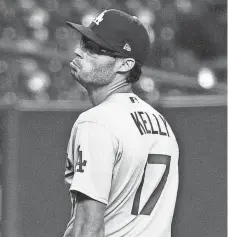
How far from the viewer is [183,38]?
493 inches

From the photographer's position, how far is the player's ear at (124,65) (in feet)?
11.1

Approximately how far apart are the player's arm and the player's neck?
19.7 inches

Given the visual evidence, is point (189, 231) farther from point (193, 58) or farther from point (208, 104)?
point (193, 58)

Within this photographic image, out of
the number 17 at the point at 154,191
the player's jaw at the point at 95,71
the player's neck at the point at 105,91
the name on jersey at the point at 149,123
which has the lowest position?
the number 17 at the point at 154,191

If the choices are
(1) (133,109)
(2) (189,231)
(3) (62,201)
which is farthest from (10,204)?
(1) (133,109)

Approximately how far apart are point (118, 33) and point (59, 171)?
11.5ft

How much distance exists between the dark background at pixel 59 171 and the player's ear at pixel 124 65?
10.8ft

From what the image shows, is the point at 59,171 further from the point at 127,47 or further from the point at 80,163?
the point at 80,163

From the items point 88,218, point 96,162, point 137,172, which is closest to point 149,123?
point 137,172

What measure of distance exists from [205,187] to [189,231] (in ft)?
1.29

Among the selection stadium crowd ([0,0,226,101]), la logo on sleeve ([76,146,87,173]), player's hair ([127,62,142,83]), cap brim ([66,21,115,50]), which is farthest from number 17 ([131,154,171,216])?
stadium crowd ([0,0,226,101])

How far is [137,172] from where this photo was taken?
3.15m

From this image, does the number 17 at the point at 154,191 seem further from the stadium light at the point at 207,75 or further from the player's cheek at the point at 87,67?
the stadium light at the point at 207,75

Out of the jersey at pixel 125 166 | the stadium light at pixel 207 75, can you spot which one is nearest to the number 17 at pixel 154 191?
the jersey at pixel 125 166
